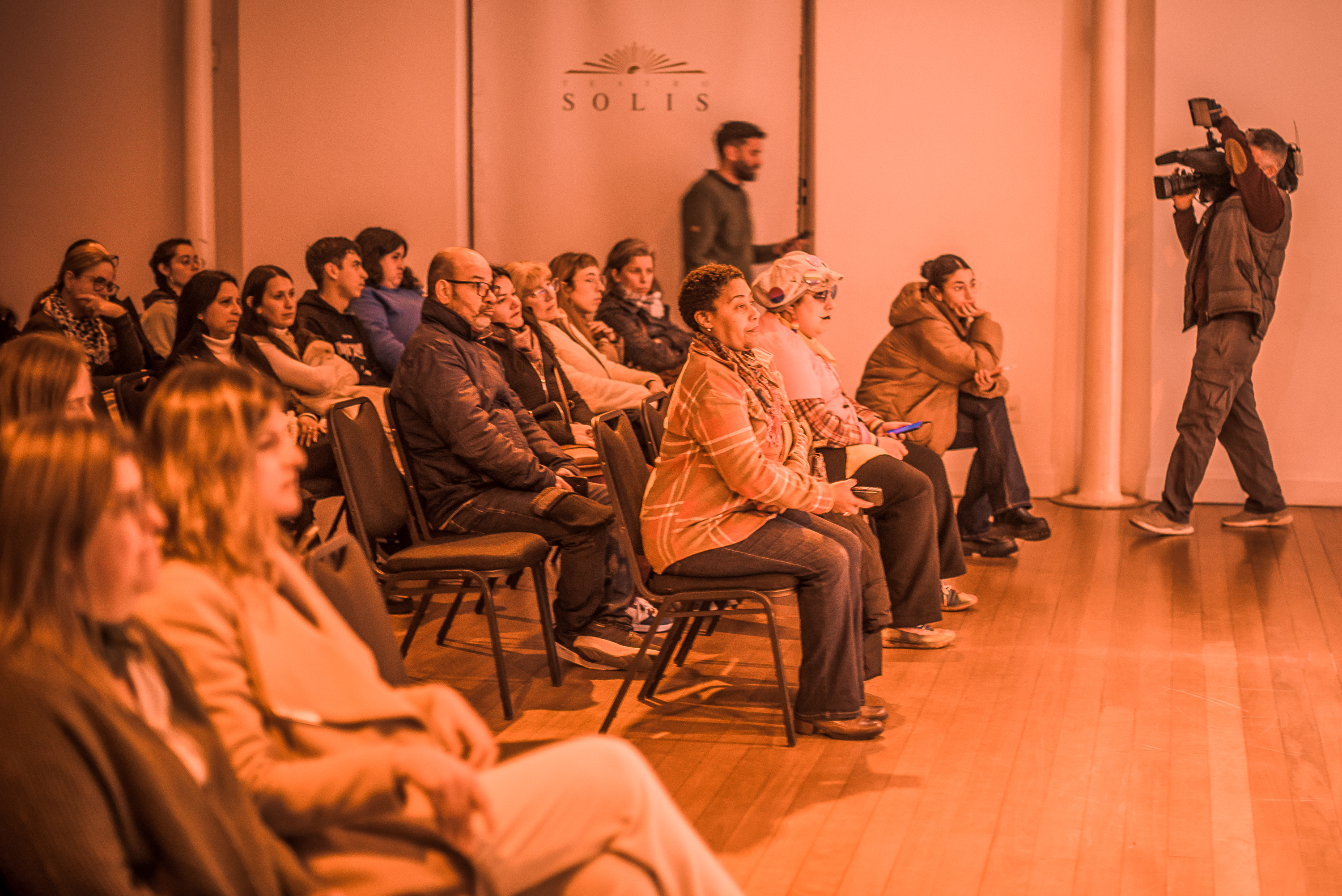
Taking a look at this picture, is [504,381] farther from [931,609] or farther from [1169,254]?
[1169,254]

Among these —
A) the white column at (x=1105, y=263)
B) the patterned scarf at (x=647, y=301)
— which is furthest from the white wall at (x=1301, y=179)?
the patterned scarf at (x=647, y=301)

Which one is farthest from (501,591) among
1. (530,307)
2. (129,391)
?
(129,391)

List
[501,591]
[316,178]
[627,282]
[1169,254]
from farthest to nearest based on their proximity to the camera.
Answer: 1. [316,178]
2. [1169,254]
3. [627,282]
4. [501,591]

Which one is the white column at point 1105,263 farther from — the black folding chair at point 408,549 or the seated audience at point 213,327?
the seated audience at point 213,327

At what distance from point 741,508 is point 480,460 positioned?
862 millimetres

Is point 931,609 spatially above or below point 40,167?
below

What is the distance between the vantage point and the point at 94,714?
48.0 inches

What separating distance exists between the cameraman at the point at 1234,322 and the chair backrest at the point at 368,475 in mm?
3776

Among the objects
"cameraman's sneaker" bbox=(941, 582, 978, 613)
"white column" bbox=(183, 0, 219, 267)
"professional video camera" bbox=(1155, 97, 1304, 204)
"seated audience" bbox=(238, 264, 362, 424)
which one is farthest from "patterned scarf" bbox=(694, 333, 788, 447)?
"white column" bbox=(183, 0, 219, 267)

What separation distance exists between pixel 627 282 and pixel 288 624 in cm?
446

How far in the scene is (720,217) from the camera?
6887 millimetres

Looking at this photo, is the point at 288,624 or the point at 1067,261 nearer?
the point at 288,624

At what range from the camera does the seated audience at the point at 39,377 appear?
7.63 ft

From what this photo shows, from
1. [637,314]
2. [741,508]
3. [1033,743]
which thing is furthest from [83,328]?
[1033,743]
